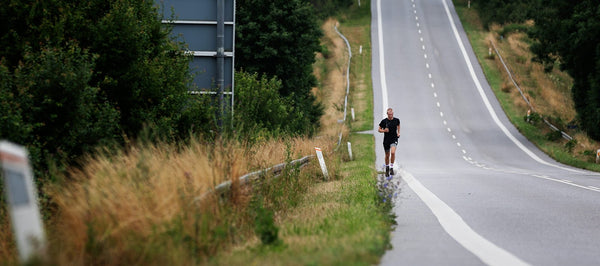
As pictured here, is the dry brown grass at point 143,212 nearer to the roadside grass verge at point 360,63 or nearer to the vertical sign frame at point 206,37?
the vertical sign frame at point 206,37

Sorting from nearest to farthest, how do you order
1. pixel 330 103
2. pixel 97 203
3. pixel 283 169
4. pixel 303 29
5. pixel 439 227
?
pixel 97 203 < pixel 439 227 < pixel 283 169 < pixel 303 29 < pixel 330 103

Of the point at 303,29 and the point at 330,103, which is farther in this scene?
the point at 330,103

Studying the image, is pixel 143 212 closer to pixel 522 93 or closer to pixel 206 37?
pixel 206 37

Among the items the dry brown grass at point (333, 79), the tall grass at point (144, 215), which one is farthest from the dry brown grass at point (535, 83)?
the tall grass at point (144, 215)

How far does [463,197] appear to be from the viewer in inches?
637

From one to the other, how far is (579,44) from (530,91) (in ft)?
57.6

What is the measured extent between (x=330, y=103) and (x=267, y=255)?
149 feet

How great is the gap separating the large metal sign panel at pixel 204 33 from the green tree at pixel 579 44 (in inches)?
794

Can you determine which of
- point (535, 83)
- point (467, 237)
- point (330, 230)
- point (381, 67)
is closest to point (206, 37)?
point (330, 230)

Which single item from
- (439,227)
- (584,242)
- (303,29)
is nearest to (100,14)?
(439,227)

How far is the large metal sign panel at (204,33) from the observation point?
19953mm

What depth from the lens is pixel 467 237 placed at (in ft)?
33.8

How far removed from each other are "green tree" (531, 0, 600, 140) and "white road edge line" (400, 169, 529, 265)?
861 inches

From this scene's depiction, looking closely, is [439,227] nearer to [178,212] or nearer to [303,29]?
[178,212]
